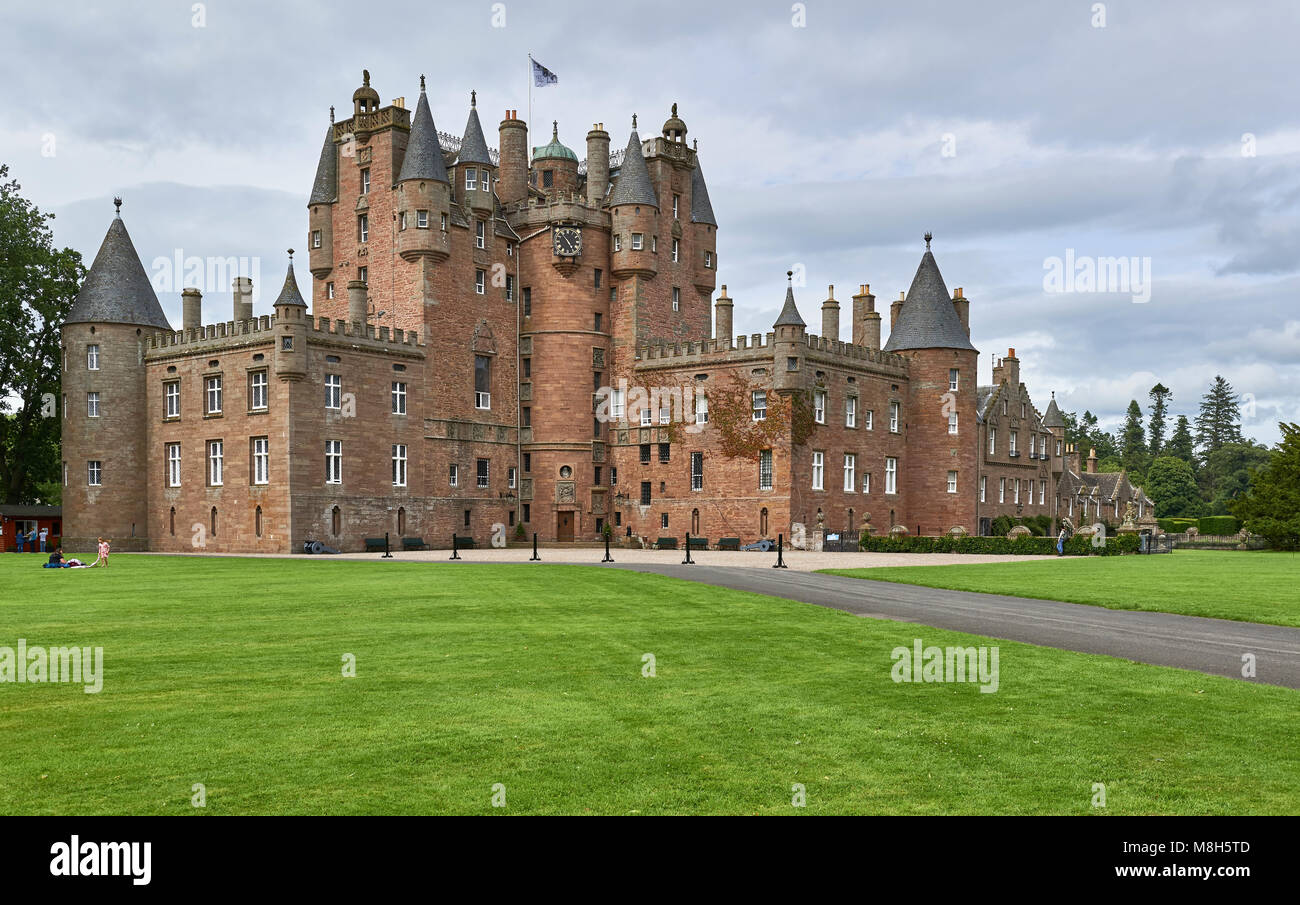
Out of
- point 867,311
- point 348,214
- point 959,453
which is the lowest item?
point 959,453

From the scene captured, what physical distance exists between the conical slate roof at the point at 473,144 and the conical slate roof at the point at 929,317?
93.0 ft

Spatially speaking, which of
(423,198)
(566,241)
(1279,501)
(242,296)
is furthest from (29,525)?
(1279,501)

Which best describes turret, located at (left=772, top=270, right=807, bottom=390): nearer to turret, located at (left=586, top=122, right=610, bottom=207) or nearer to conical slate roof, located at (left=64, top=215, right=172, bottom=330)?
turret, located at (left=586, top=122, right=610, bottom=207)

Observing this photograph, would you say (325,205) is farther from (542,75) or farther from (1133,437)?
(1133,437)

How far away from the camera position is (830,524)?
64125 millimetres

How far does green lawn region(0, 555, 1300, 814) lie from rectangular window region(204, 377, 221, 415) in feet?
137

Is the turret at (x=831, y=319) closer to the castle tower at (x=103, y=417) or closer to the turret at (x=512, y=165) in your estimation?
the turret at (x=512, y=165)

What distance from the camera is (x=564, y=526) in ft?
223

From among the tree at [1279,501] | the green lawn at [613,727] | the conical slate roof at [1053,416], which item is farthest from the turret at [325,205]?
the conical slate roof at [1053,416]

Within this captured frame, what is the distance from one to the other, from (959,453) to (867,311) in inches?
447

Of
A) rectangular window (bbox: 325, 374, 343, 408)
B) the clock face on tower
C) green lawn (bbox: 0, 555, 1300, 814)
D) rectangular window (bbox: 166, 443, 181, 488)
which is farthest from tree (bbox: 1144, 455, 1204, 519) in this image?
green lawn (bbox: 0, 555, 1300, 814)

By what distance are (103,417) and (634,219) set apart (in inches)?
1293
